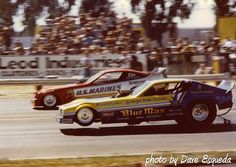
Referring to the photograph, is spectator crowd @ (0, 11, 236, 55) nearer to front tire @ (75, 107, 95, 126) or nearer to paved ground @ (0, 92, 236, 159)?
paved ground @ (0, 92, 236, 159)

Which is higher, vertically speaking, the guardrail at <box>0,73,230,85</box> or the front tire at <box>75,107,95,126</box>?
the front tire at <box>75,107,95,126</box>

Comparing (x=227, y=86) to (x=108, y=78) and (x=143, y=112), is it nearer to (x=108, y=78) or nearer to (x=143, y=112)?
(x=143, y=112)

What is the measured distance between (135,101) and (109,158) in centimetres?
306

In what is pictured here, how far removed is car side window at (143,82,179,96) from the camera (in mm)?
11952

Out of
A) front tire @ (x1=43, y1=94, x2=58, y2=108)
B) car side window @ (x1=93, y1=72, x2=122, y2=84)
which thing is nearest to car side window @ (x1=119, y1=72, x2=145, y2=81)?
car side window @ (x1=93, y1=72, x2=122, y2=84)

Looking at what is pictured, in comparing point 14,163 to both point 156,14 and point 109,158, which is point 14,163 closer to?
point 109,158

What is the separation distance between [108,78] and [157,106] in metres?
4.30

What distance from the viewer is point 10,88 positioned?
2430 cm

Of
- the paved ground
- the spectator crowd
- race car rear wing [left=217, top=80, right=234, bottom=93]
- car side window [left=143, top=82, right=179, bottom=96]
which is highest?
the spectator crowd

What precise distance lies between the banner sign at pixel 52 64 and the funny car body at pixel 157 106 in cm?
1146

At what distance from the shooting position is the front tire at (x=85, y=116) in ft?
39.2

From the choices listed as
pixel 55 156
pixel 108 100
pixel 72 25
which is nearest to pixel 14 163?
pixel 55 156

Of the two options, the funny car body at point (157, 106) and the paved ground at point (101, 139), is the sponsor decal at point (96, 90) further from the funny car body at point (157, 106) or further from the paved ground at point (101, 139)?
the funny car body at point (157, 106)

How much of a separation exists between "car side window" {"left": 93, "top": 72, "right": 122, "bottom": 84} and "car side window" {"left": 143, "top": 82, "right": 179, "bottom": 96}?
12.6 feet
